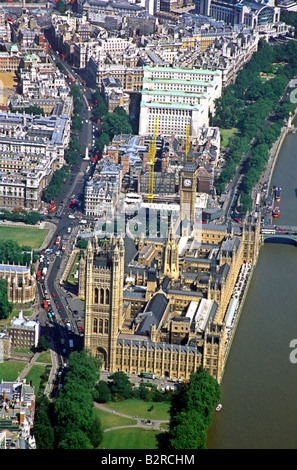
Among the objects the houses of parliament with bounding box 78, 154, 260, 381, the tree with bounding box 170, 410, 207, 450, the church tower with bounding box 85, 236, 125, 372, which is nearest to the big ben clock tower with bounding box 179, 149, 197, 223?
the houses of parliament with bounding box 78, 154, 260, 381

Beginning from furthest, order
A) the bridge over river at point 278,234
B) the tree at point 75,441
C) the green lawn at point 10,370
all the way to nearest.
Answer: the bridge over river at point 278,234 → the green lawn at point 10,370 → the tree at point 75,441

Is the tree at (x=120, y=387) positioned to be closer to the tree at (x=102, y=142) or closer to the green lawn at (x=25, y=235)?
the green lawn at (x=25, y=235)

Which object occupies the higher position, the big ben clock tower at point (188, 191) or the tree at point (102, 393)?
the big ben clock tower at point (188, 191)

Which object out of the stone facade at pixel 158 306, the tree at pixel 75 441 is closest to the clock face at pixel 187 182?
the stone facade at pixel 158 306

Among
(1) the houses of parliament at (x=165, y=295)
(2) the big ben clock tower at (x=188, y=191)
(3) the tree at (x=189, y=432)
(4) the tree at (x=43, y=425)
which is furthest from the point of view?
(2) the big ben clock tower at (x=188, y=191)

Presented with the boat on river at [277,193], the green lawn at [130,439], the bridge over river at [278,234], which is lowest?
the green lawn at [130,439]

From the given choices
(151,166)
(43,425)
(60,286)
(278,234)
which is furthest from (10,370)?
(151,166)

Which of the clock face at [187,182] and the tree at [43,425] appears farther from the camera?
the clock face at [187,182]
